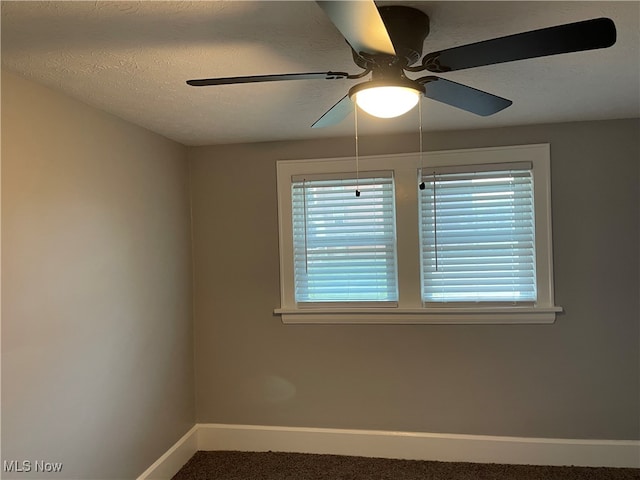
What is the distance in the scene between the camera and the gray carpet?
299 cm

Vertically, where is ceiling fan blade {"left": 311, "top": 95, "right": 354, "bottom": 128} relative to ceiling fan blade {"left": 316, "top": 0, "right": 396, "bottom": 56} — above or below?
below

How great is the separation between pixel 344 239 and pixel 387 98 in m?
1.82

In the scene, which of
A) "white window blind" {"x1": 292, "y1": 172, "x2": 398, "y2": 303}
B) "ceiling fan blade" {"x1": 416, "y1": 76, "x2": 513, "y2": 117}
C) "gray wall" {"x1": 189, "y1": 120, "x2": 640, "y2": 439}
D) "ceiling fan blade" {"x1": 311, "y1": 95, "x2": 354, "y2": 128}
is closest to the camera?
"ceiling fan blade" {"x1": 416, "y1": 76, "x2": 513, "y2": 117}

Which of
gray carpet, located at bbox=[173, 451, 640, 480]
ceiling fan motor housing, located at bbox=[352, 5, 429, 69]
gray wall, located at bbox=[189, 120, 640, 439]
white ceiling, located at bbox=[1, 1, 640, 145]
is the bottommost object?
gray carpet, located at bbox=[173, 451, 640, 480]

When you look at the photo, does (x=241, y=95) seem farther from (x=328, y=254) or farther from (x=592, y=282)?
(x=592, y=282)

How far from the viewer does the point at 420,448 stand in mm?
3260

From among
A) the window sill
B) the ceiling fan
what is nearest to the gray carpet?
the window sill

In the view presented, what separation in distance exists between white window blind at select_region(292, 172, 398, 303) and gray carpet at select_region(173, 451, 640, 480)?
3.49 feet

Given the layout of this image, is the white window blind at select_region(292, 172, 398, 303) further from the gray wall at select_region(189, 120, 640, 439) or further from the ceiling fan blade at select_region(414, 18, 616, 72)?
the ceiling fan blade at select_region(414, 18, 616, 72)

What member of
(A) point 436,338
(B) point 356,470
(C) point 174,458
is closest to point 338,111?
(A) point 436,338

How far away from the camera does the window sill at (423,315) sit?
3115 millimetres

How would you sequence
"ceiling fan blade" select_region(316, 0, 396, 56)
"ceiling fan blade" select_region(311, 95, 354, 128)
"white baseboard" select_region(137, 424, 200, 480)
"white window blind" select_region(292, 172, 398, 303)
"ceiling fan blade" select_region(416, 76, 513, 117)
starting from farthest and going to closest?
"white window blind" select_region(292, 172, 398, 303), "white baseboard" select_region(137, 424, 200, 480), "ceiling fan blade" select_region(311, 95, 354, 128), "ceiling fan blade" select_region(416, 76, 513, 117), "ceiling fan blade" select_region(316, 0, 396, 56)

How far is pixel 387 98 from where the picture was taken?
158 cm

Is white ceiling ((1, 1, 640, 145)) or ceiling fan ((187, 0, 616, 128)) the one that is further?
white ceiling ((1, 1, 640, 145))
